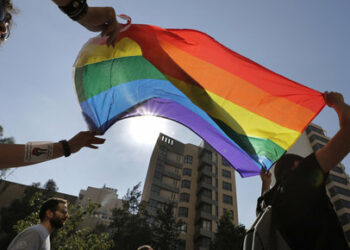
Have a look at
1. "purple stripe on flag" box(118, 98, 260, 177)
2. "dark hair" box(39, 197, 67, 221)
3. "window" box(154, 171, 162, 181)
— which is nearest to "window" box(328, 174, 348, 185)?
"window" box(154, 171, 162, 181)

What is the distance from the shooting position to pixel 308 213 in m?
1.59

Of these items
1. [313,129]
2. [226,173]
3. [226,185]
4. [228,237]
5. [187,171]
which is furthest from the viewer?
[313,129]

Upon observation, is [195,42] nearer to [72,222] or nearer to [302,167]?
[302,167]

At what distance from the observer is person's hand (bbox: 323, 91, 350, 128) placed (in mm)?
1717

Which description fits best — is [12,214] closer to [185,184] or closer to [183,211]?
[183,211]

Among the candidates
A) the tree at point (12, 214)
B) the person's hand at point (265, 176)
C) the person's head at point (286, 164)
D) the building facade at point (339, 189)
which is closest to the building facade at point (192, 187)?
the building facade at point (339, 189)

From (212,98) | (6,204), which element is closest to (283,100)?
(212,98)

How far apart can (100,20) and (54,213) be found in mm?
3089

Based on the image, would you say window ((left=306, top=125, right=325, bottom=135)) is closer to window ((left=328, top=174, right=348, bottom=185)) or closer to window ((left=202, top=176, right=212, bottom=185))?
window ((left=328, top=174, right=348, bottom=185))

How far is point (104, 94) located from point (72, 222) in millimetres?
12889

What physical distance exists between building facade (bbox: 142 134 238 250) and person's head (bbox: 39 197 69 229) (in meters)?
38.2

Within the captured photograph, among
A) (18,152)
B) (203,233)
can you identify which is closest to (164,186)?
(203,233)

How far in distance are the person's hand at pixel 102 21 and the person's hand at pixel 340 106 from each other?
1906 mm

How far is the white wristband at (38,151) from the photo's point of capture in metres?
1.46
